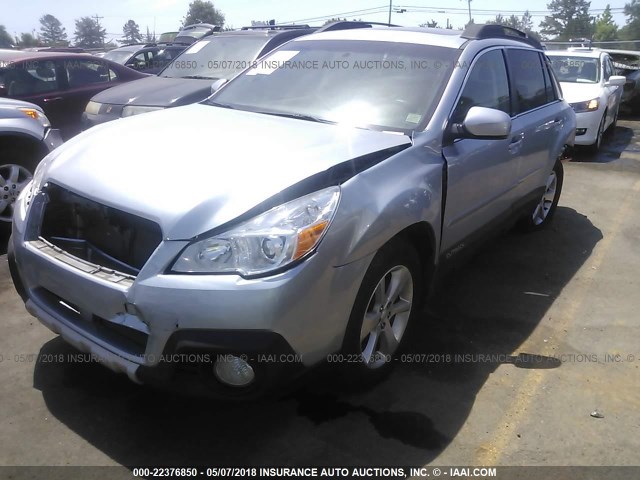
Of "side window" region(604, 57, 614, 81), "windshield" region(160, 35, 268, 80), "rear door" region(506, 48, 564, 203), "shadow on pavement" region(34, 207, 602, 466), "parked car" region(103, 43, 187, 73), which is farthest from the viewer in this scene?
"parked car" region(103, 43, 187, 73)

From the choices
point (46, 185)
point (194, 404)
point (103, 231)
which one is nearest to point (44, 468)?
point (194, 404)

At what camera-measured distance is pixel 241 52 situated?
26.0ft

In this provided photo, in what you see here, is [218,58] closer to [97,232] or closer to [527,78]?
[527,78]

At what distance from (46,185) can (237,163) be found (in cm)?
97

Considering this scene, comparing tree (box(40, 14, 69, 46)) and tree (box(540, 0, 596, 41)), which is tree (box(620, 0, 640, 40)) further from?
tree (box(40, 14, 69, 46))

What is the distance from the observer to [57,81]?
7.86 metres

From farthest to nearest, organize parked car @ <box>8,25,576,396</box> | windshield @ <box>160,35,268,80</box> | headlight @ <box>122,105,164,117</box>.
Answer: windshield @ <box>160,35,268,80</box>, headlight @ <box>122,105,164,117</box>, parked car @ <box>8,25,576,396</box>

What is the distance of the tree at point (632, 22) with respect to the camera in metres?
95.8

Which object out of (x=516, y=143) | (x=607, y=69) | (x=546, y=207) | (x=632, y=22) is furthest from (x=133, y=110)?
(x=632, y=22)

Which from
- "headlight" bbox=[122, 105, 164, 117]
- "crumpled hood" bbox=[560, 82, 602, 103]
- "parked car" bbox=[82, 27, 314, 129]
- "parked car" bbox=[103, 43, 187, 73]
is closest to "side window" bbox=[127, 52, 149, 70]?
"parked car" bbox=[103, 43, 187, 73]

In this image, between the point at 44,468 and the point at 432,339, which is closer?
the point at 44,468

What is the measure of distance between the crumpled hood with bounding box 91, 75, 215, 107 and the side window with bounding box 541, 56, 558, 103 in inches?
151

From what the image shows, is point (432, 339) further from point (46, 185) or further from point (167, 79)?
point (167, 79)

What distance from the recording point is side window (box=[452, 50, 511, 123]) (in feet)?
11.4
